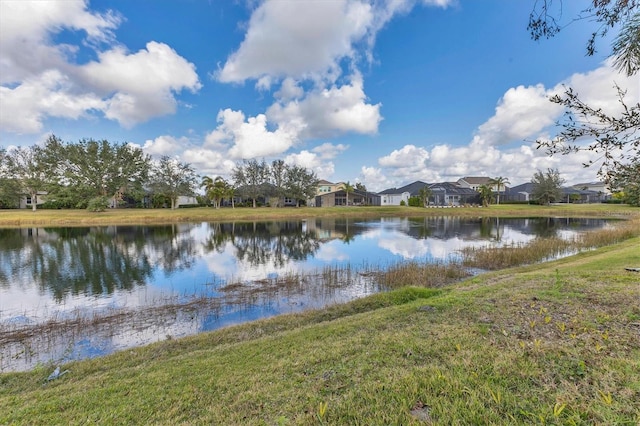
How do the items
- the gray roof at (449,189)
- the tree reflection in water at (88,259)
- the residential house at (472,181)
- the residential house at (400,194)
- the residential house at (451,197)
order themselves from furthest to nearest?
the residential house at (472,181) < the residential house at (400,194) < the gray roof at (449,189) < the residential house at (451,197) < the tree reflection in water at (88,259)

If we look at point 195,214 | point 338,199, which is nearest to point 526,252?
point 195,214

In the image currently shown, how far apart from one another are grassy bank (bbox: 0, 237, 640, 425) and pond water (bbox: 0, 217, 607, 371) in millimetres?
2328

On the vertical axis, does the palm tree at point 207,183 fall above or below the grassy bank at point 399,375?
above

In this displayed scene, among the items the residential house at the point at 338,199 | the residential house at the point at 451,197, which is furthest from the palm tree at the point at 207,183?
the residential house at the point at 451,197

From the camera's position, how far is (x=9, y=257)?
58.0ft

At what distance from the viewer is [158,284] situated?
12.8 m

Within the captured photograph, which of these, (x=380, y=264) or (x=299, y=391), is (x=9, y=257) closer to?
(x=380, y=264)

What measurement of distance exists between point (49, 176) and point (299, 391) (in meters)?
63.4

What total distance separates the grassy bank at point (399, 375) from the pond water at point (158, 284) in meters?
2.33

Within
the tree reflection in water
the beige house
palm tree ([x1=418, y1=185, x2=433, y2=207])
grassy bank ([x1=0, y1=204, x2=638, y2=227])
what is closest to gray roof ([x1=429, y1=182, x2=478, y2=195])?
palm tree ([x1=418, y1=185, x2=433, y2=207])

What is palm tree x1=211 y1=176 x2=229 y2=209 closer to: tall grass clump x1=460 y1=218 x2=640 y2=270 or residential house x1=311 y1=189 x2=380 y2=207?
residential house x1=311 y1=189 x2=380 y2=207

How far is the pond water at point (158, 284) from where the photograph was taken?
7.82 m

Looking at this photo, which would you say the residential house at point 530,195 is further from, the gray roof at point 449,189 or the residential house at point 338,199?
the residential house at point 338,199

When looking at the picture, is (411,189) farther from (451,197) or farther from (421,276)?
(421,276)
